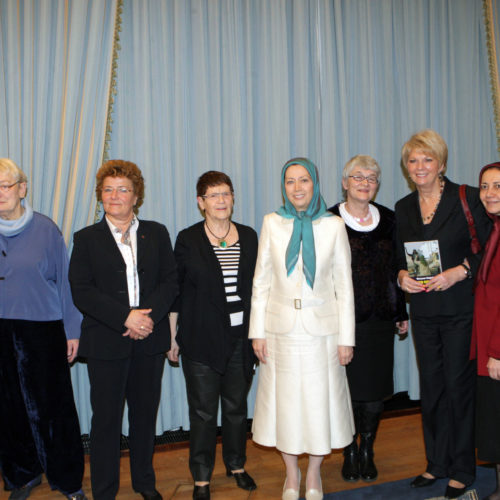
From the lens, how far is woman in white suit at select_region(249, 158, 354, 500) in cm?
249

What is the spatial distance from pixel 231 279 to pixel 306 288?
1.39ft

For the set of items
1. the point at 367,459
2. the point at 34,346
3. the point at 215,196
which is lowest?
the point at 367,459

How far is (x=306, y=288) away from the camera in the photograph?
2516mm

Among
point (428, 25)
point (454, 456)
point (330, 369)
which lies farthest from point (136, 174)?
point (428, 25)

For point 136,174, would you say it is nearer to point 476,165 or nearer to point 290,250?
point 290,250

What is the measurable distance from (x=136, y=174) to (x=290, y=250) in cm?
87

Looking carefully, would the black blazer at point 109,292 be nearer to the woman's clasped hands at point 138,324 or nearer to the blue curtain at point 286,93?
the woman's clasped hands at point 138,324

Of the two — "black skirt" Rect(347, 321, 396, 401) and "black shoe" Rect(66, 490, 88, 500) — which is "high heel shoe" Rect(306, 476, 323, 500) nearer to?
"black skirt" Rect(347, 321, 396, 401)

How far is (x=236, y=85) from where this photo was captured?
3.57 m

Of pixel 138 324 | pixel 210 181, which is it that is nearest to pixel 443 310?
pixel 210 181

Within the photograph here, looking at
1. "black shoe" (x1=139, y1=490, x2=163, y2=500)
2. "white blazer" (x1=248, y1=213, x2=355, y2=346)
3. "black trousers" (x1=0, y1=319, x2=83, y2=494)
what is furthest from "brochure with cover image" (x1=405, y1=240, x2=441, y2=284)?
"black trousers" (x1=0, y1=319, x2=83, y2=494)

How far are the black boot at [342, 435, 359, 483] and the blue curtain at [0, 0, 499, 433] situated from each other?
46.0 inches

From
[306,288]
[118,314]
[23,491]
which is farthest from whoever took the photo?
[23,491]

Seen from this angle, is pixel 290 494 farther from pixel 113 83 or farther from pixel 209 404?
pixel 113 83
